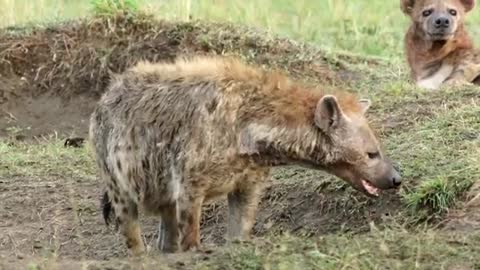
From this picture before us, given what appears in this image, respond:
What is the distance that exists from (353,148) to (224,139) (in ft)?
1.70

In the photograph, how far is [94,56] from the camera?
890cm

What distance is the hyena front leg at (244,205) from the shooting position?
16.3 ft

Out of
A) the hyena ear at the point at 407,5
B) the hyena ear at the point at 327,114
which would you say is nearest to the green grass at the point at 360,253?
the hyena ear at the point at 327,114

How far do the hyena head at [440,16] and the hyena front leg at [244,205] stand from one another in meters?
3.41

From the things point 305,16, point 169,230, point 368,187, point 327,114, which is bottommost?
point 305,16

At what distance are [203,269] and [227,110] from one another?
2.99 feet

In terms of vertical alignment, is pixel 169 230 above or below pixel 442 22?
below

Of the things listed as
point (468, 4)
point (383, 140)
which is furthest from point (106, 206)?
point (468, 4)

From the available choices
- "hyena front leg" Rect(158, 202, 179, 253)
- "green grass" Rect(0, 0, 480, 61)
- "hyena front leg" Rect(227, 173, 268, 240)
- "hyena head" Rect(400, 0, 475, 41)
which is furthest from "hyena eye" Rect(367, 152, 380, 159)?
"green grass" Rect(0, 0, 480, 61)

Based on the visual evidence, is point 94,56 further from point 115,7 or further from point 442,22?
point 442,22

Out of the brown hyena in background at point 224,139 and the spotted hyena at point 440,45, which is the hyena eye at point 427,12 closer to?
the spotted hyena at point 440,45

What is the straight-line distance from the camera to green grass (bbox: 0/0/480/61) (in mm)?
10070

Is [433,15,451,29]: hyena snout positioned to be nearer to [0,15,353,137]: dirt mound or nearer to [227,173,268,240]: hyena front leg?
[0,15,353,137]: dirt mound

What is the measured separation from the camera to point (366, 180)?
497cm
